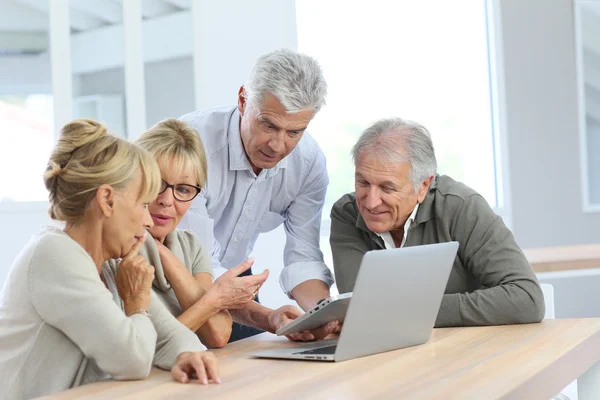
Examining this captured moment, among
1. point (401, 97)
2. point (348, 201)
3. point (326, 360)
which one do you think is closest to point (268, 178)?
point (348, 201)

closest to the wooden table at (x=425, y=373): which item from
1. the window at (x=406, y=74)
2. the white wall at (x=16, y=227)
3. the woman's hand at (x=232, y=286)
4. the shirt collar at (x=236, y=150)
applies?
the woman's hand at (x=232, y=286)

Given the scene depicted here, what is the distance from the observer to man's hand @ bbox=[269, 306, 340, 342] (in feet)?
6.55

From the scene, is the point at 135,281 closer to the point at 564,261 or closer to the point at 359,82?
the point at 564,261

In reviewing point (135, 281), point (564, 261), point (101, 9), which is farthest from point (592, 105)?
point (135, 281)

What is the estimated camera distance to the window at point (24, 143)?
4.84 metres

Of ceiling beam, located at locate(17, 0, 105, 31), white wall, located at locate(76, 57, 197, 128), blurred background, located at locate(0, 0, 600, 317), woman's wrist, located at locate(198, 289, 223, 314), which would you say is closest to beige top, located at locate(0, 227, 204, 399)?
woman's wrist, located at locate(198, 289, 223, 314)

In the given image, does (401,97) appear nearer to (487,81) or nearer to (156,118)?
(487,81)

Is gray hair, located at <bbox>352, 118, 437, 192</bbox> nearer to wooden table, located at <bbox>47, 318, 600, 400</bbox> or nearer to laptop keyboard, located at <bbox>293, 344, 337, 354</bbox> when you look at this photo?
wooden table, located at <bbox>47, 318, 600, 400</bbox>

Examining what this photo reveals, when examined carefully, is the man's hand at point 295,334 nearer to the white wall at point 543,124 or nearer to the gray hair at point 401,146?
the gray hair at point 401,146

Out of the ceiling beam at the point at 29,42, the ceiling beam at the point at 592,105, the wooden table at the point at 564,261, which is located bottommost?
the wooden table at the point at 564,261

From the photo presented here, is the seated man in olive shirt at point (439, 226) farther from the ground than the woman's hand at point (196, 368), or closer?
farther from the ground

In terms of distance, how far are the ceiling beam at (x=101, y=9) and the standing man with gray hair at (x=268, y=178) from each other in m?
2.53

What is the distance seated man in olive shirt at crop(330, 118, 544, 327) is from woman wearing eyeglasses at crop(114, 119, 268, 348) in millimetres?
445

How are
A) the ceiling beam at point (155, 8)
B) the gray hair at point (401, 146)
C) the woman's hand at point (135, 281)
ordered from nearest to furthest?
the woman's hand at point (135, 281), the gray hair at point (401, 146), the ceiling beam at point (155, 8)
